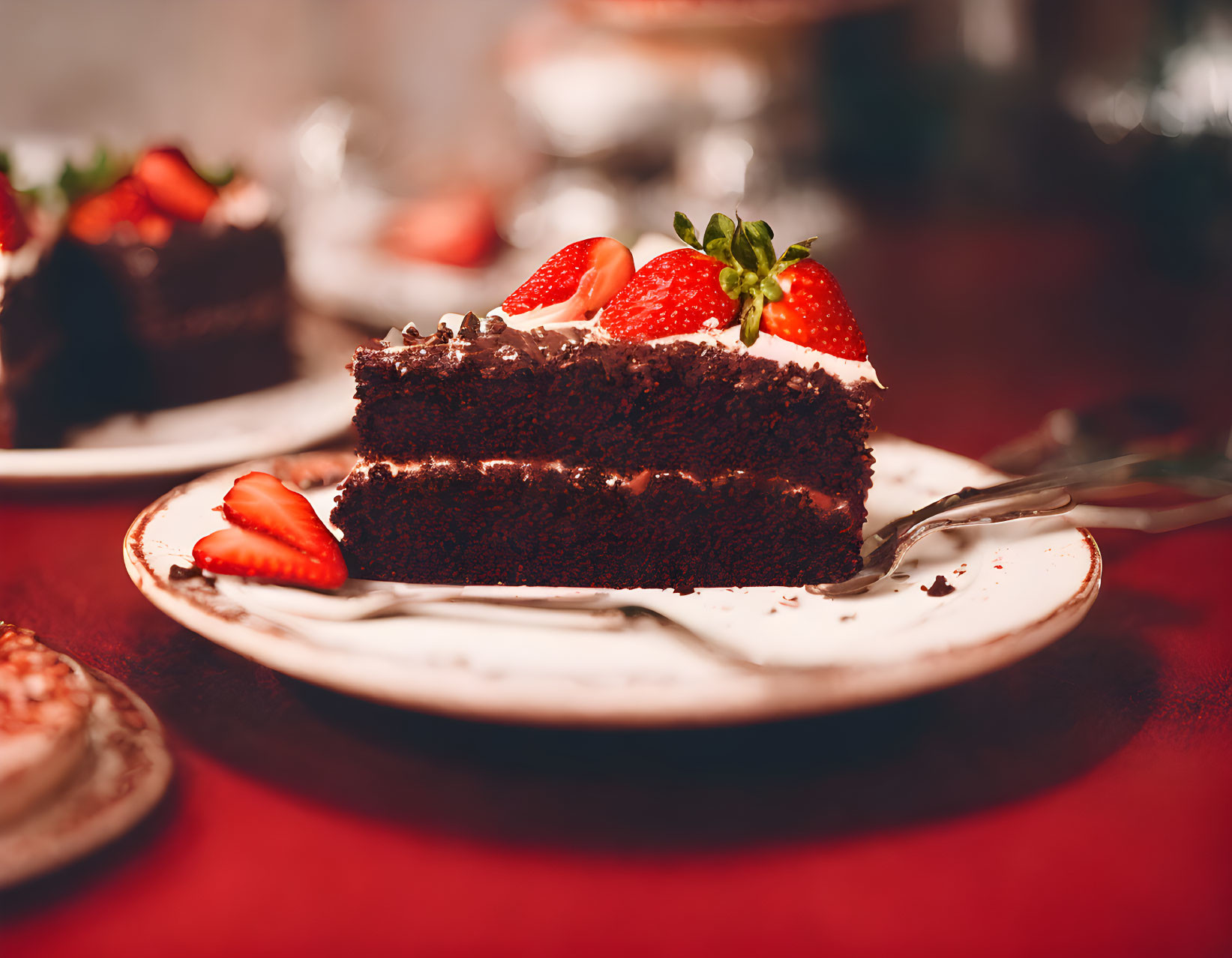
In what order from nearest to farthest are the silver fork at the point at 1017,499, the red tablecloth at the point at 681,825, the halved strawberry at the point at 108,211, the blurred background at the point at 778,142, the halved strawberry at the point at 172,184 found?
the red tablecloth at the point at 681,825 < the silver fork at the point at 1017,499 < the halved strawberry at the point at 108,211 < the halved strawberry at the point at 172,184 < the blurred background at the point at 778,142

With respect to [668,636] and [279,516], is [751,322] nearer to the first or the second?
[668,636]

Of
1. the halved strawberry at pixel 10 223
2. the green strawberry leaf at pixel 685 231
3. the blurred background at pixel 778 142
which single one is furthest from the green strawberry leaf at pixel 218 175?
the green strawberry leaf at pixel 685 231

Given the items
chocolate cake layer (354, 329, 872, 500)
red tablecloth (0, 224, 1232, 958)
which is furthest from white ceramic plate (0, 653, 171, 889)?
chocolate cake layer (354, 329, 872, 500)

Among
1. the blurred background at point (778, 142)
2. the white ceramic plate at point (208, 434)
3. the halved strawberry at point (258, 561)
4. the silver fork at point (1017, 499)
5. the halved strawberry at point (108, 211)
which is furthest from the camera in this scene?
the blurred background at point (778, 142)

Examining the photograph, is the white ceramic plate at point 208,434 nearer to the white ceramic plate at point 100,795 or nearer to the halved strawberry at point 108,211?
the halved strawberry at point 108,211

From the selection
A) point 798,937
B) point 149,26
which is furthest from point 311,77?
point 798,937

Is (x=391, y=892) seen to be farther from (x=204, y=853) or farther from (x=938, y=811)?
(x=938, y=811)

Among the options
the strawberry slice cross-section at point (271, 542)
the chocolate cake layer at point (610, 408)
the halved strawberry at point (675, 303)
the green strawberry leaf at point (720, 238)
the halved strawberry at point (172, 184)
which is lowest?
the strawberry slice cross-section at point (271, 542)
